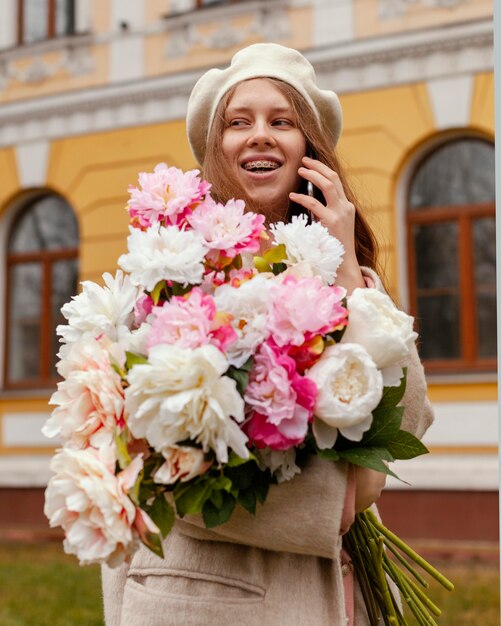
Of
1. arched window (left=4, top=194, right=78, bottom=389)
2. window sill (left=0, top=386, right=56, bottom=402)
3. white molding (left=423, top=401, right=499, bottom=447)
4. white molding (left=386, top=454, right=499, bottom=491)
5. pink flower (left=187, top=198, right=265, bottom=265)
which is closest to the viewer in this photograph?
pink flower (left=187, top=198, right=265, bottom=265)

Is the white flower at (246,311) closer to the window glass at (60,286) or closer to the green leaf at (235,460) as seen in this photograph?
the green leaf at (235,460)

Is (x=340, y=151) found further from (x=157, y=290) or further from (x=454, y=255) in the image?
(x=157, y=290)

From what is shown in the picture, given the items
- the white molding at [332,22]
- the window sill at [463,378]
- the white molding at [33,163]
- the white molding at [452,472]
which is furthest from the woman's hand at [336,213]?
the white molding at [33,163]

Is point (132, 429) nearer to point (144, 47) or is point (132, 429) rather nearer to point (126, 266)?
point (126, 266)

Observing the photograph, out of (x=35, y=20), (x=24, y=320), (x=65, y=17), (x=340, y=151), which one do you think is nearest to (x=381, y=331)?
(x=340, y=151)

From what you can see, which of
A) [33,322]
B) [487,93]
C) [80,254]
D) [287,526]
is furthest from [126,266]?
[33,322]

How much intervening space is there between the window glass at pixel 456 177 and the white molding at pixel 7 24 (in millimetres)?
4593

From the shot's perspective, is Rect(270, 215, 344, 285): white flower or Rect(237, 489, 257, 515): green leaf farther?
Rect(270, 215, 344, 285): white flower

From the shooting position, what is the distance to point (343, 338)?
145 centimetres

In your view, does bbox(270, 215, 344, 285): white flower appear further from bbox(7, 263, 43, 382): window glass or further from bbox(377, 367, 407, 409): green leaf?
bbox(7, 263, 43, 382): window glass

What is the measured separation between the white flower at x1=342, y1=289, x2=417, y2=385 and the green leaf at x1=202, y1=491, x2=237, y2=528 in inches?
11.3

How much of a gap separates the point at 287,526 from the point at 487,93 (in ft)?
22.5

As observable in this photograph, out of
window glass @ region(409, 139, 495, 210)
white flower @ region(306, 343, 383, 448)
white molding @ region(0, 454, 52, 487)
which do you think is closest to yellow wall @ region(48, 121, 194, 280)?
white molding @ region(0, 454, 52, 487)

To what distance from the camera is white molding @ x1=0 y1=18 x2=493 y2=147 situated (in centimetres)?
782
